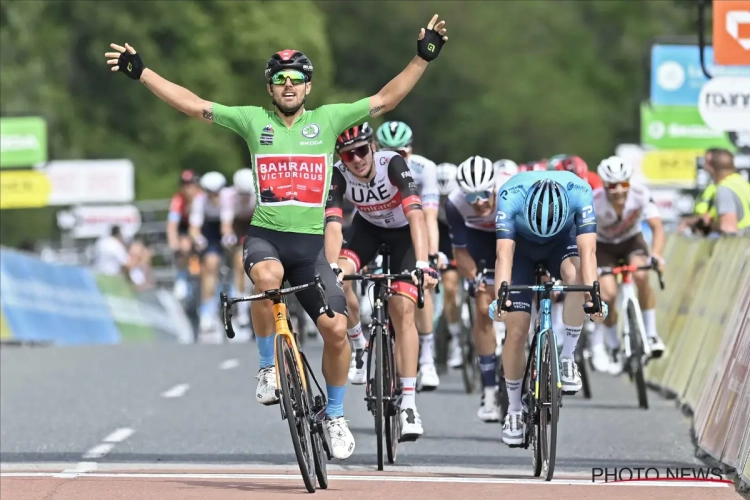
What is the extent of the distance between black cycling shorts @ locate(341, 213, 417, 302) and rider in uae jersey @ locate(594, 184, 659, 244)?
11.8 ft

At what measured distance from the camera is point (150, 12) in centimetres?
6431

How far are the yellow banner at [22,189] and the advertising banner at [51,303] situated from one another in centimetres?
1108

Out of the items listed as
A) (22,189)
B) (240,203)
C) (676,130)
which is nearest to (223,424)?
(240,203)

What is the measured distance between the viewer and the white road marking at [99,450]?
12.9m

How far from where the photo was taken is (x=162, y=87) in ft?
35.2

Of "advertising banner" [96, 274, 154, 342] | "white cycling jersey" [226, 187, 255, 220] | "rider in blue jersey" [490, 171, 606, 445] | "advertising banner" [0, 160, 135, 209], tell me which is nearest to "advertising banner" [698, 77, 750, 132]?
"rider in blue jersey" [490, 171, 606, 445]

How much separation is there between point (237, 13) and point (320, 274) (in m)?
58.1

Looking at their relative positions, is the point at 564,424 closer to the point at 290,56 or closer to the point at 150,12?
the point at 290,56

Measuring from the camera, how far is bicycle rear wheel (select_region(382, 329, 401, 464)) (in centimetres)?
1198

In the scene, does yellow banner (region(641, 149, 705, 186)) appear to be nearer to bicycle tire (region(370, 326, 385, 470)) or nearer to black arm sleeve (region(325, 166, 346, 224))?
black arm sleeve (region(325, 166, 346, 224))

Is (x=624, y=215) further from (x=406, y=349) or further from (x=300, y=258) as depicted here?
(x=300, y=258)

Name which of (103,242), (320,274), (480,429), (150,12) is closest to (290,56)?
(320,274)

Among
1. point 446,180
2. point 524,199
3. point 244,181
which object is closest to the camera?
point 524,199

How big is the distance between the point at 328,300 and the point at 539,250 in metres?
1.76
